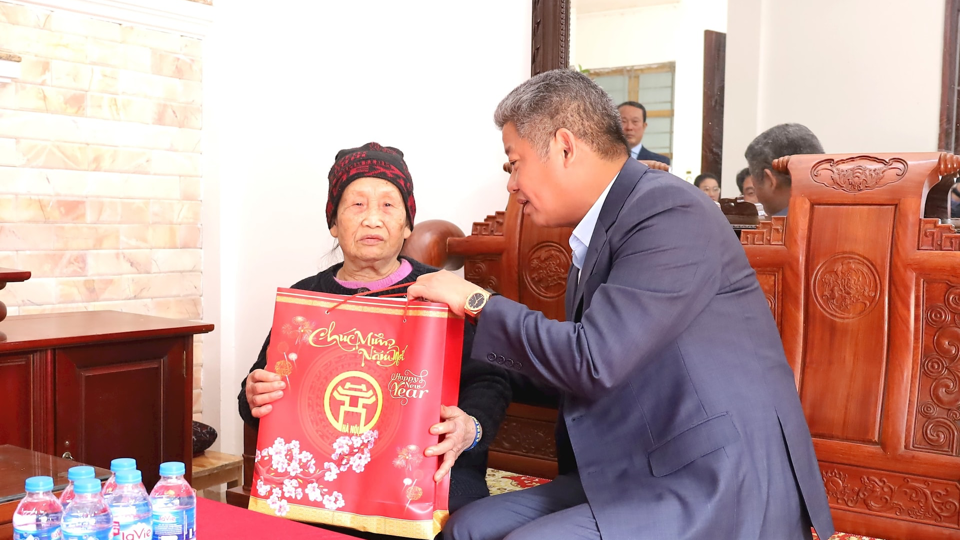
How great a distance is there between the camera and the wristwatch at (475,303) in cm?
184

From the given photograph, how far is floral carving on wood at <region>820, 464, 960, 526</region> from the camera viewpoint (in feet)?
7.10

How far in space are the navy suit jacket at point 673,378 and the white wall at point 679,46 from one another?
1064 millimetres

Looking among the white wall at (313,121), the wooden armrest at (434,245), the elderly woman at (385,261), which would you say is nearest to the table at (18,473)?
the elderly woman at (385,261)

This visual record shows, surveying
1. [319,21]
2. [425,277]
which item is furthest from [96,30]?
[425,277]

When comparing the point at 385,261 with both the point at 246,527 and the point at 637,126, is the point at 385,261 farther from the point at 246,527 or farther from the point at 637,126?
the point at 637,126

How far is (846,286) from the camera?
2.34 metres

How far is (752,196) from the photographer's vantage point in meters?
2.71

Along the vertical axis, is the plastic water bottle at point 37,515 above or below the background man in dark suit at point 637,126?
below

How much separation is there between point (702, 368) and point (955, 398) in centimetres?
93

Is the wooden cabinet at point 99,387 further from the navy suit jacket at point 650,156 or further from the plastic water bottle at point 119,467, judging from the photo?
the navy suit jacket at point 650,156

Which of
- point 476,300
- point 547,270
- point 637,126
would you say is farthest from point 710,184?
point 476,300

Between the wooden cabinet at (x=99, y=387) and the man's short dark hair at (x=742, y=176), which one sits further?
the man's short dark hair at (x=742, y=176)

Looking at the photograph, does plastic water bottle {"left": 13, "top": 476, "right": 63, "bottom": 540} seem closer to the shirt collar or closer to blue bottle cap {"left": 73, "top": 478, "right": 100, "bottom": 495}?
blue bottle cap {"left": 73, "top": 478, "right": 100, "bottom": 495}

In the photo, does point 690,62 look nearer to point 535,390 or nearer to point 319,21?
point 535,390
